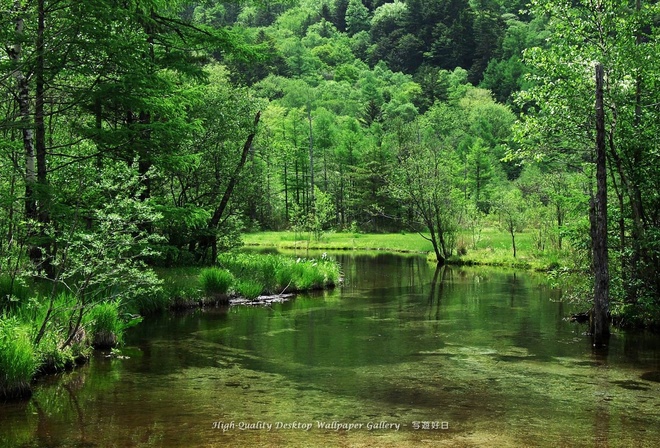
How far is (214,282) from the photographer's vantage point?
72.0 feet

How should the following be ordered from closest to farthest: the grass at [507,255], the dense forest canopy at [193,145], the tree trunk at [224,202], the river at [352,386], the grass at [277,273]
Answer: the river at [352,386], the dense forest canopy at [193,145], the grass at [277,273], the tree trunk at [224,202], the grass at [507,255]

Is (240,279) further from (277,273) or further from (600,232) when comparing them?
(600,232)

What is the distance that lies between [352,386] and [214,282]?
1155 cm

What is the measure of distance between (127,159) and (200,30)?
6003 mm

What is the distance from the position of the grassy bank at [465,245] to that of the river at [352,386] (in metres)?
12.1

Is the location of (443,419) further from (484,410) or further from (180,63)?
(180,63)

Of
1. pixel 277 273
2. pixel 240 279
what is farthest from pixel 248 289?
pixel 277 273

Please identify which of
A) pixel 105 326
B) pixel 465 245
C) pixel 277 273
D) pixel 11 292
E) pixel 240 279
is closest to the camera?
pixel 11 292

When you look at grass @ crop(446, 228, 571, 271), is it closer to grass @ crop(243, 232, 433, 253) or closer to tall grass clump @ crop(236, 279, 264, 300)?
grass @ crop(243, 232, 433, 253)

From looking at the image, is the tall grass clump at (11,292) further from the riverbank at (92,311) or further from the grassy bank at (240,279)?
the grassy bank at (240,279)

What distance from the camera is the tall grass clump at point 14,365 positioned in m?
9.87

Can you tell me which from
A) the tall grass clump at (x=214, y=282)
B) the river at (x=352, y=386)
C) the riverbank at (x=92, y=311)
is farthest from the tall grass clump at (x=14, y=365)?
the tall grass clump at (x=214, y=282)

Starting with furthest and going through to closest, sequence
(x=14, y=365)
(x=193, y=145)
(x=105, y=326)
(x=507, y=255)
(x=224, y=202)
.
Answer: (x=507, y=255), (x=224, y=202), (x=193, y=145), (x=105, y=326), (x=14, y=365)

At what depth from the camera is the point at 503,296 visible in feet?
81.1
